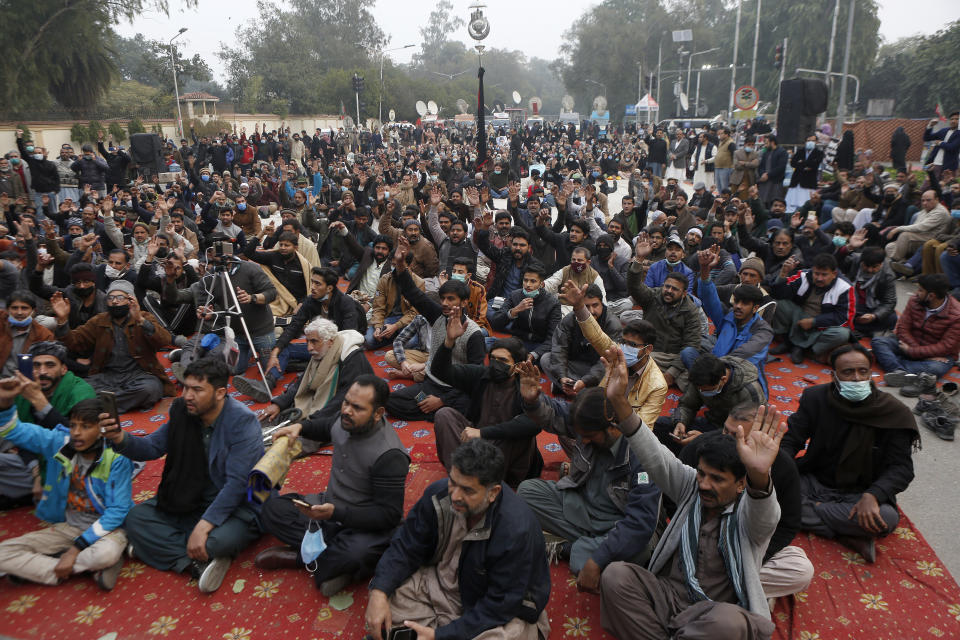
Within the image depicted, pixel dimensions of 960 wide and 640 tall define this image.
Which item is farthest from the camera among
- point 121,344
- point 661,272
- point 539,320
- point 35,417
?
point 661,272

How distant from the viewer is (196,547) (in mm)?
3080

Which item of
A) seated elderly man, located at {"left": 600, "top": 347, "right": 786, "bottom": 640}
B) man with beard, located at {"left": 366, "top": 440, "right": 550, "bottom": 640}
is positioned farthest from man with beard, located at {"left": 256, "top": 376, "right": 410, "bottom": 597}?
seated elderly man, located at {"left": 600, "top": 347, "right": 786, "bottom": 640}

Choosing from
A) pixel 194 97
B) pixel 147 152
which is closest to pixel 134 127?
pixel 147 152

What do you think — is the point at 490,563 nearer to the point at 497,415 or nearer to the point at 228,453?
the point at 497,415

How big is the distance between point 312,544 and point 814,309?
493 centimetres

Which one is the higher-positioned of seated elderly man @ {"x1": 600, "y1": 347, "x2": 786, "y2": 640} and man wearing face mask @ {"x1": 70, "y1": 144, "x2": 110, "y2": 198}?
man wearing face mask @ {"x1": 70, "y1": 144, "x2": 110, "y2": 198}

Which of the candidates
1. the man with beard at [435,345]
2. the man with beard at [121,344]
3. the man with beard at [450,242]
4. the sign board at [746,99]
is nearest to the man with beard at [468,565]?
the man with beard at [435,345]

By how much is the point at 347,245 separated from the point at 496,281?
1995mm

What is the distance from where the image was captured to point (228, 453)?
325 cm

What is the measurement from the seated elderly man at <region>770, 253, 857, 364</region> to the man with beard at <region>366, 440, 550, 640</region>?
424cm

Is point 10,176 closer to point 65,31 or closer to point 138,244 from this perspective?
point 138,244

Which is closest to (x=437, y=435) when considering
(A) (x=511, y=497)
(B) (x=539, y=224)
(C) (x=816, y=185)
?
(A) (x=511, y=497)

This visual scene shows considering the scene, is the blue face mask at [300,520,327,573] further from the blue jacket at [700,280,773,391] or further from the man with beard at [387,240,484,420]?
the blue jacket at [700,280,773,391]

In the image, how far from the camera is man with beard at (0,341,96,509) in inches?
145
